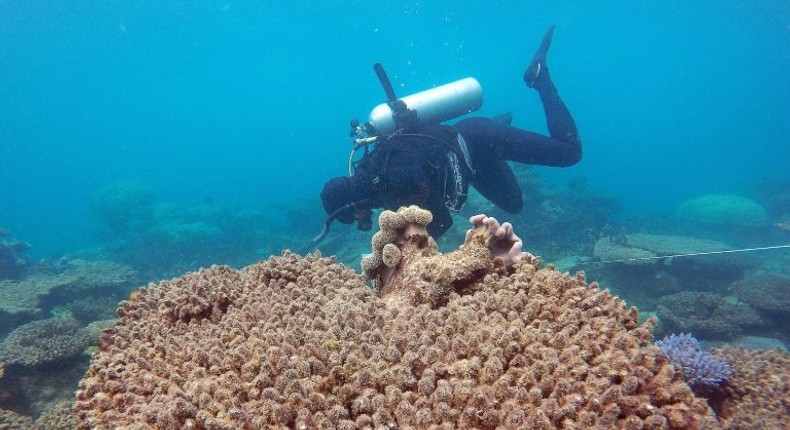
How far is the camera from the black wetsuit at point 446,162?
6.09m

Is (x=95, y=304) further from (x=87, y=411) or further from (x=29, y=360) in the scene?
(x=87, y=411)

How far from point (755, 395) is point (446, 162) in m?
4.97

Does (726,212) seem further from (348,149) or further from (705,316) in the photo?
(348,149)

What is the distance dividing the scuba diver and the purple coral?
342 centimetres

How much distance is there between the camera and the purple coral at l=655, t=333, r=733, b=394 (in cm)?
356

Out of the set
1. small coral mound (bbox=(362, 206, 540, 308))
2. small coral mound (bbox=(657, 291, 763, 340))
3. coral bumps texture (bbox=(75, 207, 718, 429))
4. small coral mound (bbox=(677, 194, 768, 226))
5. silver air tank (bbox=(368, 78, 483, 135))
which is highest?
small coral mound (bbox=(677, 194, 768, 226))

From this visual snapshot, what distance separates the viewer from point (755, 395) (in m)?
3.55

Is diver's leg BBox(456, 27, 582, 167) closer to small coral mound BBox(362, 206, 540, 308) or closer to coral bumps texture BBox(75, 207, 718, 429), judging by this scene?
small coral mound BBox(362, 206, 540, 308)

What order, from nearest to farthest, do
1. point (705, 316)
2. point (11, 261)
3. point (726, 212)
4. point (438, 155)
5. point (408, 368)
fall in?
point (408, 368) → point (438, 155) → point (705, 316) → point (11, 261) → point (726, 212)

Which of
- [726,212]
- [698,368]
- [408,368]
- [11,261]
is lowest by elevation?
[408,368]

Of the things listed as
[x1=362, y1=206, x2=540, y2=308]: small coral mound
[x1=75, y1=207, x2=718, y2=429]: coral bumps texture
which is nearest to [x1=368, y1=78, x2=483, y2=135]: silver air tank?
[x1=362, y1=206, x2=540, y2=308]: small coral mound

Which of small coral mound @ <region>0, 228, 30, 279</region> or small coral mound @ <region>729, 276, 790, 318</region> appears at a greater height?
small coral mound @ <region>0, 228, 30, 279</region>

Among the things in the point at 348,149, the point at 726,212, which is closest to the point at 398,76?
the point at 348,149

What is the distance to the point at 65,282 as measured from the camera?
41.9ft
